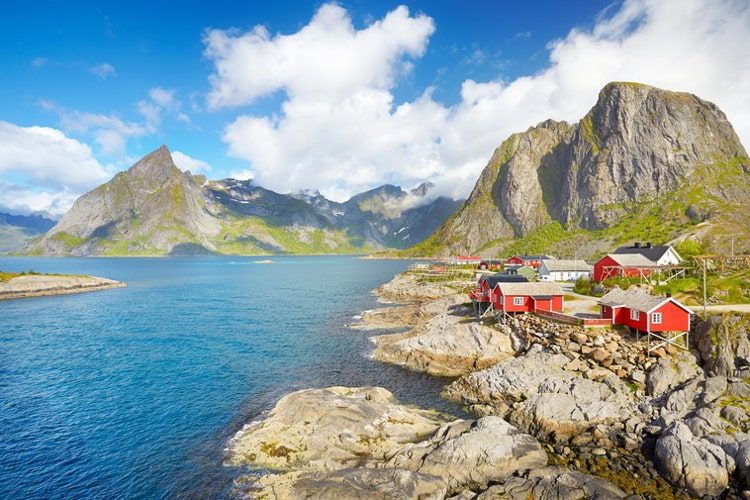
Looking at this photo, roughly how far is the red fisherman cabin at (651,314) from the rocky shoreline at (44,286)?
503 feet

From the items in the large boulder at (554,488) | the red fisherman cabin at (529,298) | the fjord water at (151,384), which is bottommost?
the fjord water at (151,384)

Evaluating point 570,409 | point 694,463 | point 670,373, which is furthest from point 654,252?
point 694,463

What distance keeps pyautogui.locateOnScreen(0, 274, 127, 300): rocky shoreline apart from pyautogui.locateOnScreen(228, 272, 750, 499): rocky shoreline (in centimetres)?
13031

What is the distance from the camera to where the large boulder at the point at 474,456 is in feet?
84.6

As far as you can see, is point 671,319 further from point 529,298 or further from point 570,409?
point 570,409

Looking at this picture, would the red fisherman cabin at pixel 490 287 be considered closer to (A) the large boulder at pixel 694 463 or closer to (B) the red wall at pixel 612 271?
(B) the red wall at pixel 612 271

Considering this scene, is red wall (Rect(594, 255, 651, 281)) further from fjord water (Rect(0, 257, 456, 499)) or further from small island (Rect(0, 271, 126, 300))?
small island (Rect(0, 271, 126, 300))

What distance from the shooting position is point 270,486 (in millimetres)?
25359

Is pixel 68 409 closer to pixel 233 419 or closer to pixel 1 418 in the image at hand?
pixel 1 418

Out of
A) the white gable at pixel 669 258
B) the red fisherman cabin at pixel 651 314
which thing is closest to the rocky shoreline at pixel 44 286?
the red fisherman cabin at pixel 651 314

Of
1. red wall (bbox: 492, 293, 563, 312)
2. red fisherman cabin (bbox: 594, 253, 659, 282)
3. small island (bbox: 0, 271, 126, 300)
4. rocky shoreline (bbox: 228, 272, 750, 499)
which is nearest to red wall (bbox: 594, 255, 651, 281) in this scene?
red fisherman cabin (bbox: 594, 253, 659, 282)

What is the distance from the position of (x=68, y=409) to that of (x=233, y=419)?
1732 centimetres

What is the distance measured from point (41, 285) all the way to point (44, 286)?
1013mm

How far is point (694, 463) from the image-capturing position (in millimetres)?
25031
